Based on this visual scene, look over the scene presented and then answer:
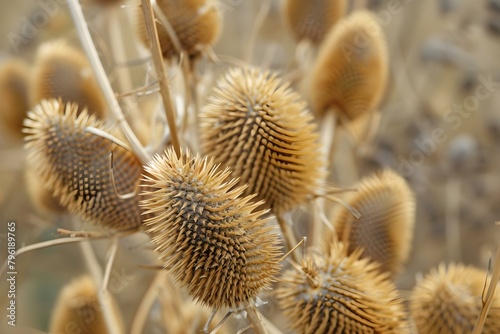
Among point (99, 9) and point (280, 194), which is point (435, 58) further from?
point (280, 194)

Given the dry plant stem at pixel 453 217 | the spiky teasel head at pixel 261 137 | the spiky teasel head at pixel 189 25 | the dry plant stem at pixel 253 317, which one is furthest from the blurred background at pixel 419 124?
the dry plant stem at pixel 253 317

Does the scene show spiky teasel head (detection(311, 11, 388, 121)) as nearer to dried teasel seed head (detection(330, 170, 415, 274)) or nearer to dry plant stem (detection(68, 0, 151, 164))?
dried teasel seed head (detection(330, 170, 415, 274))

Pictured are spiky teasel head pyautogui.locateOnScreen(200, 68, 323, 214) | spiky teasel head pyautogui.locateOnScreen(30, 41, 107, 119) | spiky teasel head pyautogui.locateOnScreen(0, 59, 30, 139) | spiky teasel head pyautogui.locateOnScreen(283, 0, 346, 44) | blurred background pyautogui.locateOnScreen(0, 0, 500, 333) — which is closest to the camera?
spiky teasel head pyautogui.locateOnScreen(200, 68, 323, 214)

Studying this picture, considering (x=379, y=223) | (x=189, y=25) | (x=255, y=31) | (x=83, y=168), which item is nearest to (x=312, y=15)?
(x=255, y=31)

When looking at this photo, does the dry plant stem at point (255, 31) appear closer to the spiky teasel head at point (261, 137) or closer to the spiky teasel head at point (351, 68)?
the spiky teasel head at point (351, 68)

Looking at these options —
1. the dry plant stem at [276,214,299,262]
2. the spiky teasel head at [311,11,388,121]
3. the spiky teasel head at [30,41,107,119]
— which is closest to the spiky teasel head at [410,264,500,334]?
the dry plant stem at [276,214,299,262]

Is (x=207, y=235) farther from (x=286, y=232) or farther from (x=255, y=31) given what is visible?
(x=255, y=31)
